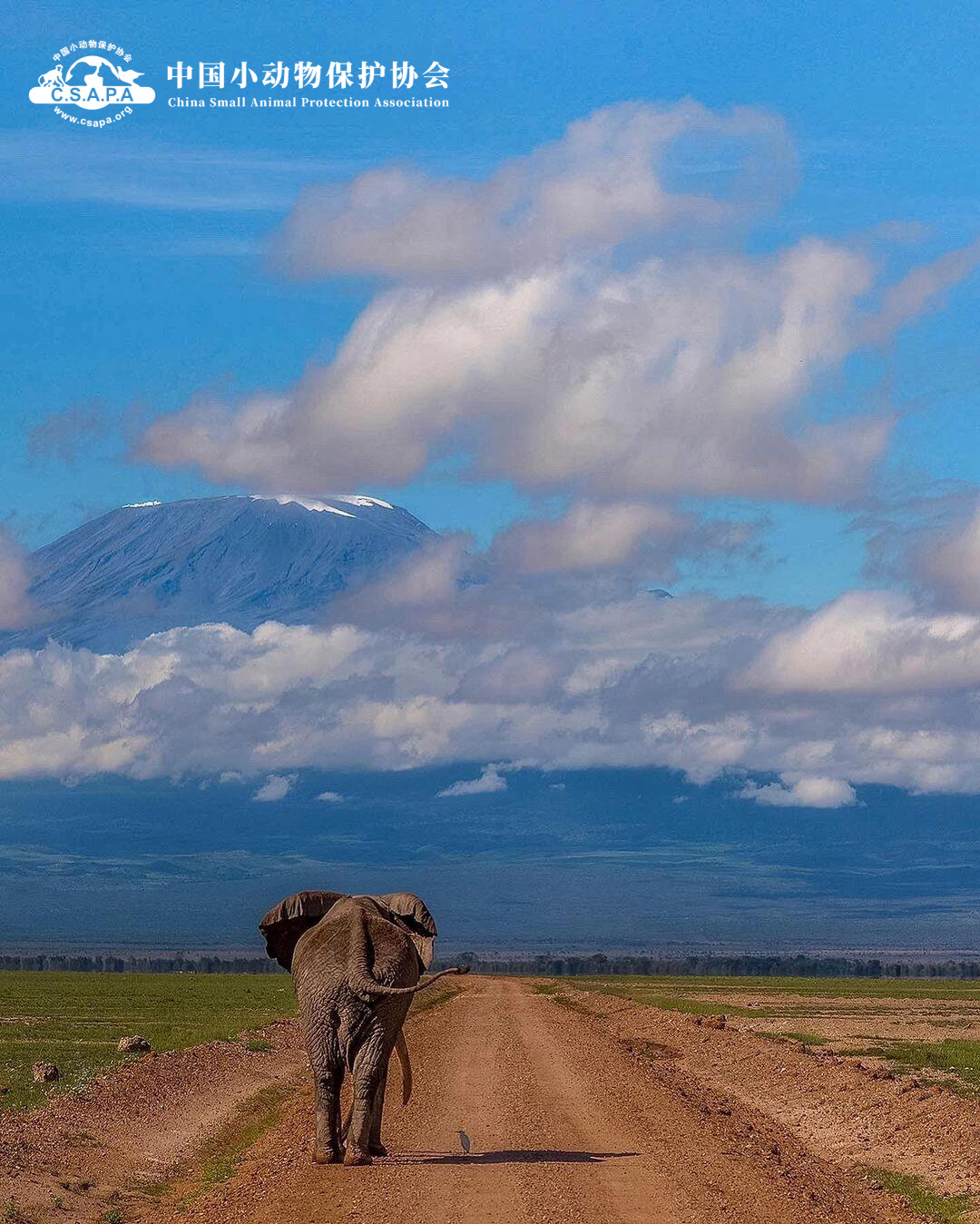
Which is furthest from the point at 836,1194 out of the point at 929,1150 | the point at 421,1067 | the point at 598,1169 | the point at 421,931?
the point at 421,1067

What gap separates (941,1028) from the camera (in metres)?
73.4

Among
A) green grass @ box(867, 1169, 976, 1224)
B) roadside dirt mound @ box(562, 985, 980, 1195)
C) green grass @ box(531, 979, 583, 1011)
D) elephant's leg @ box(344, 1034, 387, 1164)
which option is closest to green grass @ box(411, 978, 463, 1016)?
green grass @ box(531, 979, 583, 1011)

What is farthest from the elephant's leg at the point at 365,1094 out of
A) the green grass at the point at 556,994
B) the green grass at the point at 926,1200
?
the green grass at the point at 556,994

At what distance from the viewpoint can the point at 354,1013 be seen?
24438 millimetres

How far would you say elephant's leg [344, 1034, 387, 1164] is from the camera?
79.8 feet

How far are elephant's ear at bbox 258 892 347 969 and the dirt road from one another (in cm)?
331

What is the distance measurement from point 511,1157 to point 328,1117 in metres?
2.83

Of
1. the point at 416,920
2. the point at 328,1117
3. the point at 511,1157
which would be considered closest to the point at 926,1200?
the point at 511,1157

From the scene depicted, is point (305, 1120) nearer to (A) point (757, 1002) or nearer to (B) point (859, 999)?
(A) point (757, 1002)

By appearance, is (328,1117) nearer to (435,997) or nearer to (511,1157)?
(511,1157)

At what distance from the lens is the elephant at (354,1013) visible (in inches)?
961

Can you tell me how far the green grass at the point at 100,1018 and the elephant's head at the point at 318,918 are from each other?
33.7 ft

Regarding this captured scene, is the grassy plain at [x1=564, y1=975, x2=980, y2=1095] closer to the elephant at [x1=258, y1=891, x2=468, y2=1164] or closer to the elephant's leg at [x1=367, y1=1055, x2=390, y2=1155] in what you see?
the elephant's leg at [x1=367, y1=1055, x2=390, y2=1155]

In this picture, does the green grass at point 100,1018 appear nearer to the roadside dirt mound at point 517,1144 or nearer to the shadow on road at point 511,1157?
the roadside dirt mound at point 517,1144
